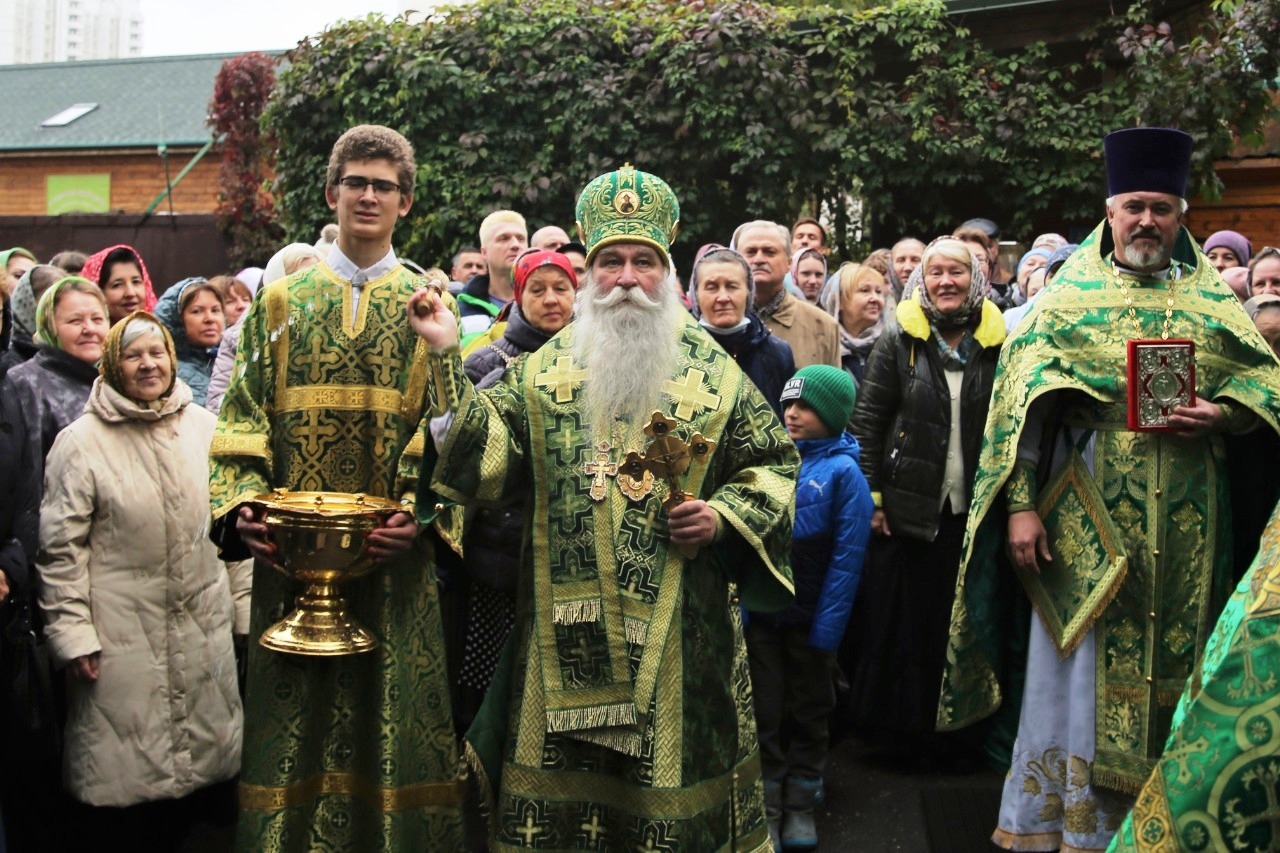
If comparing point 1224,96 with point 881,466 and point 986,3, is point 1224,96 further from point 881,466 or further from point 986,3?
point 881,466

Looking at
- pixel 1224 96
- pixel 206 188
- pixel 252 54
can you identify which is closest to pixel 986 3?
pixel 1224 96

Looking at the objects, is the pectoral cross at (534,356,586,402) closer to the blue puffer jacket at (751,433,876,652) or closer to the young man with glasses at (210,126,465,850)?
the young man with glasses at (210,126,465,850)

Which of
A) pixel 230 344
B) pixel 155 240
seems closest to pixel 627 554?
pixel 230 344

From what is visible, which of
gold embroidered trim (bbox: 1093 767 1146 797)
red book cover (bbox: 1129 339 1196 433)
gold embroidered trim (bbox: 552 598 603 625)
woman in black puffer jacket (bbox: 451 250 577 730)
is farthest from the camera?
woman in black puffer jacket (bbox: 451 250 577 730)

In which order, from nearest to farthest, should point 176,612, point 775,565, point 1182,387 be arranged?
point 775,565, point 1182,387, point 176,612

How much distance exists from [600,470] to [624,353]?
32 cm

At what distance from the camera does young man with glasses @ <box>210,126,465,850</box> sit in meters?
3.91

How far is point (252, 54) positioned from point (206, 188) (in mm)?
4729

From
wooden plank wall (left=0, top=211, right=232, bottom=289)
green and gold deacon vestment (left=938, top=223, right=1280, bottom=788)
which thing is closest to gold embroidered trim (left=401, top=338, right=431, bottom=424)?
green and gold deacon vestment (left=938, top=223, right=1280, bottom=788)

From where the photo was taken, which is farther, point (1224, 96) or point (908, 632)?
point (1224, 96)

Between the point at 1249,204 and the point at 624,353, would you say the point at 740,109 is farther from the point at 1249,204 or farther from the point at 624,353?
the point at 624,353

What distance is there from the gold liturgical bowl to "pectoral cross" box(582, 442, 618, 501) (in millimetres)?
575

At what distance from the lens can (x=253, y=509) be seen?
374 centimetres

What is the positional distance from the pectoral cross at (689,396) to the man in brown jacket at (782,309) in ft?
8.85
